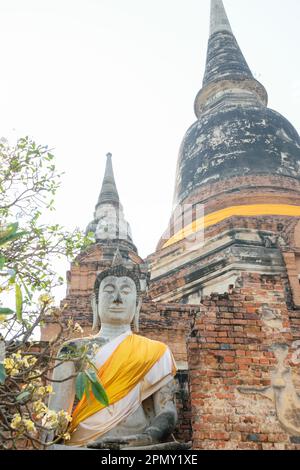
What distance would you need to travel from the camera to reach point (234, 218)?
1036 cm

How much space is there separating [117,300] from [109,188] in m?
8.01

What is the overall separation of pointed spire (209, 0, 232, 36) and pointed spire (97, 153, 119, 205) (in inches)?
341

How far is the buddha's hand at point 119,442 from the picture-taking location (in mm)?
4375

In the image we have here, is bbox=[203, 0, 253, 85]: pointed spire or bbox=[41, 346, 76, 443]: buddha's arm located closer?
bbox=[41, 346, 76, 443]: buddha's arm

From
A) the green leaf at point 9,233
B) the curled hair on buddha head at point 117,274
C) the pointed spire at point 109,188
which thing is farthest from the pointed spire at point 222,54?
the green leaf at point 9,233

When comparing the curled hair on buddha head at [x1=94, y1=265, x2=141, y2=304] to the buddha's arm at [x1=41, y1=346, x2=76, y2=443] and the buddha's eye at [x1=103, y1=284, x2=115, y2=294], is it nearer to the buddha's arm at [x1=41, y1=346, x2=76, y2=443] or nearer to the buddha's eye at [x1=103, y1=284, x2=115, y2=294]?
the buddha's eye at [x1=103, y1=284, x2=115, y2=294]

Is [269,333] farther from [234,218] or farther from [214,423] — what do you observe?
[234,218]

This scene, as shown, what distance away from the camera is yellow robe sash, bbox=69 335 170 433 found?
479 cm

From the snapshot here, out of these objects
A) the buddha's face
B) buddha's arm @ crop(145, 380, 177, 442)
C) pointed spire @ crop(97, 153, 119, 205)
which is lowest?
buddha's arm @ crop(145, 380, 177, 442)

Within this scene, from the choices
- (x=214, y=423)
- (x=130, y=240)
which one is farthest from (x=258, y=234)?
(x=214, y=423)

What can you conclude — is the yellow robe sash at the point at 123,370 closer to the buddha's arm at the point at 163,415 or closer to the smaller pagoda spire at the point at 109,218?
the buddha's arm at the point at 163,415

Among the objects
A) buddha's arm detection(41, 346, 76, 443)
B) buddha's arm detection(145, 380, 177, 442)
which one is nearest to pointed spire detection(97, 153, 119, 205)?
buddha's arm detection(41, 346, 76, 443)

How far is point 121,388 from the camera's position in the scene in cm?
486
